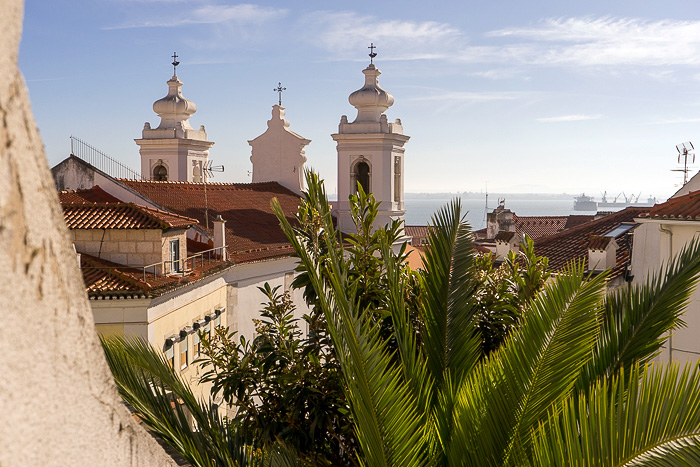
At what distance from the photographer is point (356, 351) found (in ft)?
12.7

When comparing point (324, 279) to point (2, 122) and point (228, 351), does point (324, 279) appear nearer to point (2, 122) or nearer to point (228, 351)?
point (228, 351)

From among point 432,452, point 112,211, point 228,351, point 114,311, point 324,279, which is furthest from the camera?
point 112,211

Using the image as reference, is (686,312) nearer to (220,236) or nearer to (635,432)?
(635,432)

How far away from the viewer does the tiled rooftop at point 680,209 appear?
14602mm

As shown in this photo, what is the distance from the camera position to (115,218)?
1750cm

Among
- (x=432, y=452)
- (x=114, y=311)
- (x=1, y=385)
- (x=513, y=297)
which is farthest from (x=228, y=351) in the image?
(x=114, y=311)

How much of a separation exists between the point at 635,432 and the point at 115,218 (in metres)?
15.8

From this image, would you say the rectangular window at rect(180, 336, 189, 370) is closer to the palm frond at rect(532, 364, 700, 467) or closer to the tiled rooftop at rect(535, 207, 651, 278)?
the tiled rooftop at rect(535, 207, 651, 278)

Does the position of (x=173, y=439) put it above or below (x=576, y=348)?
below

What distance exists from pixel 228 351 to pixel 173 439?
2244mm

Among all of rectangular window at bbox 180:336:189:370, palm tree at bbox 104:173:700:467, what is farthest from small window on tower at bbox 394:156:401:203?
palm tree at bbox 104:173:700:467

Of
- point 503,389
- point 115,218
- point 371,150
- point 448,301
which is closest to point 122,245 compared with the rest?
point 115,218

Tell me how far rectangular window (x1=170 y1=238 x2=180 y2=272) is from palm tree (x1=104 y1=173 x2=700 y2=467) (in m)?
12.7

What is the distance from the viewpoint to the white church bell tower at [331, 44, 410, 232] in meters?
35.0
